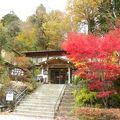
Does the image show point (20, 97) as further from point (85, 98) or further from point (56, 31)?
point (56, 31)

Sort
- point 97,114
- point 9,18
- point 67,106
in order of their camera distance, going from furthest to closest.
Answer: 1. point 9,18
2. point 67,106
3. point 97,114

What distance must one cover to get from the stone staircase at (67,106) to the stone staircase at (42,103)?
1.35ft

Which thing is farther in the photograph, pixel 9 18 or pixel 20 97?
pixel 9 18

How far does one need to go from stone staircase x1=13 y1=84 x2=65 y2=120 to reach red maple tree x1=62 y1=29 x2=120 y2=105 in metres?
3.81

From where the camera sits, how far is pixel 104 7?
41.1 m

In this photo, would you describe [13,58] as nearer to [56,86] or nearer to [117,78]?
[56,86]

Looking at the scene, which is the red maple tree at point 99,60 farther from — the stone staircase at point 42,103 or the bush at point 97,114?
the stone staircase at point 42,103

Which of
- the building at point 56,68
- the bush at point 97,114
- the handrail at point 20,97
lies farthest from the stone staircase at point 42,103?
the building at point 56,68

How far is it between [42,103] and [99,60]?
256 inches

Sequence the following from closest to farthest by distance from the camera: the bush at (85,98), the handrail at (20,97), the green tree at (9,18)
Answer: the bush at (85,98), the handrail at (20,97), the green tree at (9,18)

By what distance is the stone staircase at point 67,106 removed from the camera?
22.3 metres

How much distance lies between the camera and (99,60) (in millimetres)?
22109

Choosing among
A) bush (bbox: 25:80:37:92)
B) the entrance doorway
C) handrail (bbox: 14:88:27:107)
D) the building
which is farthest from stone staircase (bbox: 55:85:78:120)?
the entrance doorway

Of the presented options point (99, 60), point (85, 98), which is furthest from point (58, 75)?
point (99, 60)
